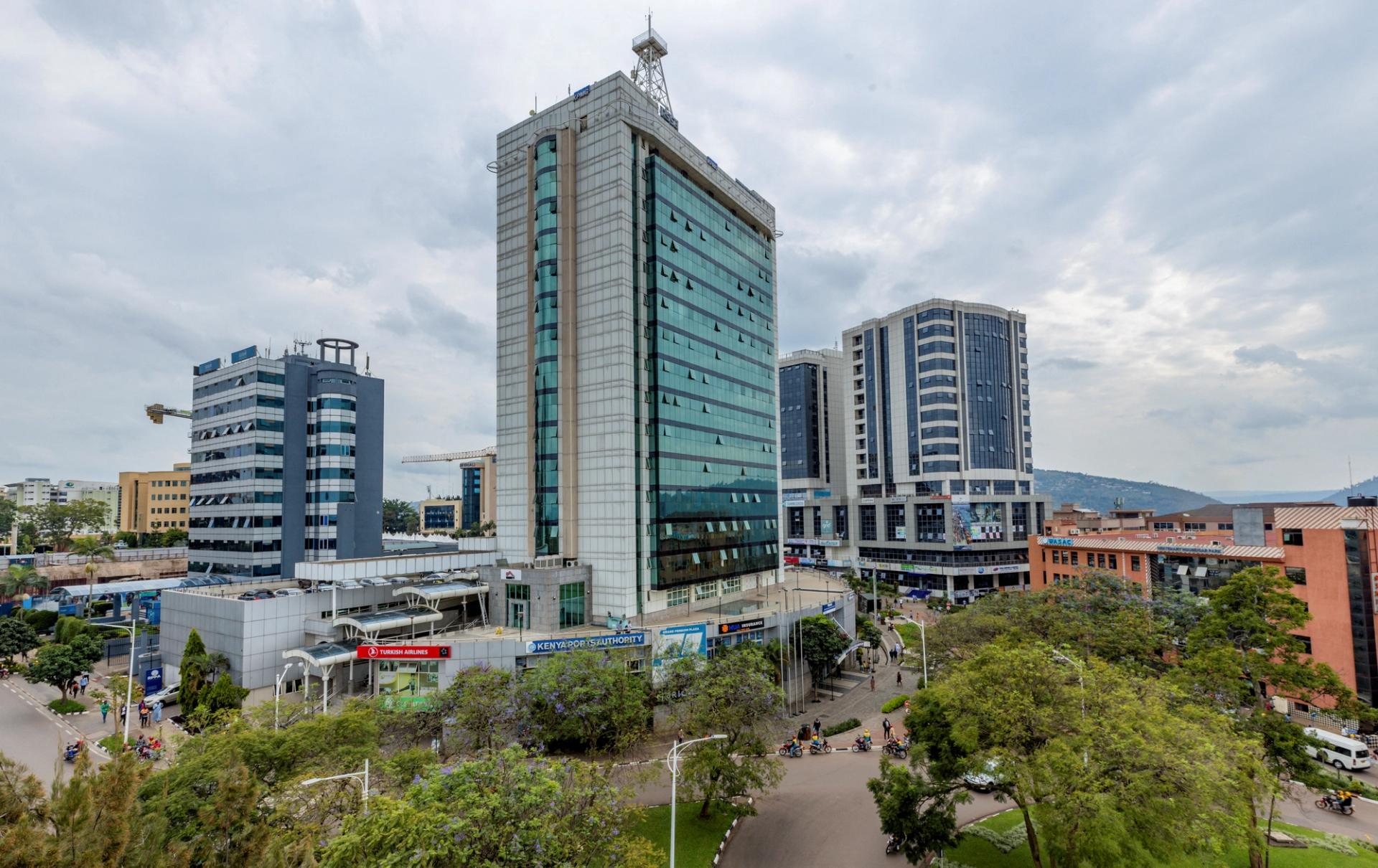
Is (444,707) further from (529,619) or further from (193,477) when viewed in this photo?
(193,477)

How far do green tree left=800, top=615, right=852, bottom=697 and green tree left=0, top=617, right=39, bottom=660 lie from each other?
70.0 m

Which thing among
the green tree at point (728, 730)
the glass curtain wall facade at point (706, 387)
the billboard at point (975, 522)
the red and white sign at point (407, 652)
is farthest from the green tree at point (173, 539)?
the billboard at point (975, 522)

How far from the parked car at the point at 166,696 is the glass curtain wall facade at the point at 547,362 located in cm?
2857

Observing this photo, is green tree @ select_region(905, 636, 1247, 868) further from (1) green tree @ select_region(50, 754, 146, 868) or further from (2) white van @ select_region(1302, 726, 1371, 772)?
(1) green tree @ select_region(50, 754, 146, 868)

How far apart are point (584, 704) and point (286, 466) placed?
66484 mm

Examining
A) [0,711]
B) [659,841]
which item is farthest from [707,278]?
[0,711]

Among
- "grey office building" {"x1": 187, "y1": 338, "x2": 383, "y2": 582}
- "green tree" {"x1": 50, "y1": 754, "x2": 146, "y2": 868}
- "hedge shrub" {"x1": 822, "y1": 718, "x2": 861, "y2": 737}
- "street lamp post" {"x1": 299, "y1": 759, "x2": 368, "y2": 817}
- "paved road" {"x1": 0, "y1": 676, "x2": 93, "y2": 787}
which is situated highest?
"grey office building" {"x1": 187, "y1": 338, "x2": 383, "y2": 582}

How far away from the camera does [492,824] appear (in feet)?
55.0

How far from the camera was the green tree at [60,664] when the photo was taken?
49.0 metres

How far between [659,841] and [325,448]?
71253 mm

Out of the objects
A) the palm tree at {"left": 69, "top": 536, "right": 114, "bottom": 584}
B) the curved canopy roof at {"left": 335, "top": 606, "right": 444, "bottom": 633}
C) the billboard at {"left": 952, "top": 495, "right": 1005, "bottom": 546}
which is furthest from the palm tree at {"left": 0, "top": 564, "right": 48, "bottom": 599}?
Answer: the billboard at {"left": 952, "top": 495, "right": 1005, "bottom": 546}

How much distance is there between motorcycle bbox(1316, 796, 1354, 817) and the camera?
3322cm

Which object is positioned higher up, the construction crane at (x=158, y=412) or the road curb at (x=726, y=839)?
the construction crane at (x=158, y=412)

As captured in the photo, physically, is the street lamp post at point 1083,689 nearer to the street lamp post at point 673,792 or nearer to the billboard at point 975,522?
the street lamp post at point 673,792
